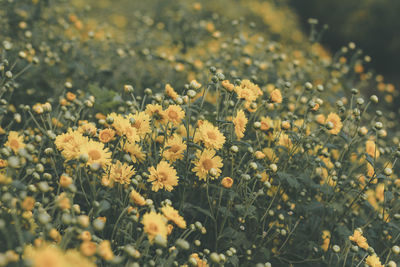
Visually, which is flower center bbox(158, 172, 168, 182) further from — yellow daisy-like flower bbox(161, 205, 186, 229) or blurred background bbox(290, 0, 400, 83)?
blurred background bbox(290, 0, 400, 83)

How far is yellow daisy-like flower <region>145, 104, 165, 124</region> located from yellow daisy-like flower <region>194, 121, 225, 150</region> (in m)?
0.20

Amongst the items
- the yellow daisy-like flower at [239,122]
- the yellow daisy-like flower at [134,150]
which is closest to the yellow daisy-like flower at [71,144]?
the yellow daisy-like flower at [134,150]

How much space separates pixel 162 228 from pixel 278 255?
0.98 m

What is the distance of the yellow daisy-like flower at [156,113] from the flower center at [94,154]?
0.36 m

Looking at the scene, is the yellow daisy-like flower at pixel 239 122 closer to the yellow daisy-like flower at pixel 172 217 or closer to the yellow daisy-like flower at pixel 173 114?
the yellow daisy-like flower at pixel 173 114

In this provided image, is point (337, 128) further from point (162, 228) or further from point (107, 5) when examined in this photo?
point (107, 5)

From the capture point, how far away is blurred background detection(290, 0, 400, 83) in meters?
9.52

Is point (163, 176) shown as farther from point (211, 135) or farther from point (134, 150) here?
point (211, 135)

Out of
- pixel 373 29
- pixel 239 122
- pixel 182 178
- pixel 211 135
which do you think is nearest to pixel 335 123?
pixel 239 122

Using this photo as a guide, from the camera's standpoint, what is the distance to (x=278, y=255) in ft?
7.18

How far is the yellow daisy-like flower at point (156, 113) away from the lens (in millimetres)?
1921

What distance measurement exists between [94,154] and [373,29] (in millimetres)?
9631

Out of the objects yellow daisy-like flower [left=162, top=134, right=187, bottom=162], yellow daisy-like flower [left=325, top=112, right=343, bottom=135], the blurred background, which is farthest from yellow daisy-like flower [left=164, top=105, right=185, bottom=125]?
the blurred background

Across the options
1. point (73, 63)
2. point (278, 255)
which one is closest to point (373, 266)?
point (278, 255)
